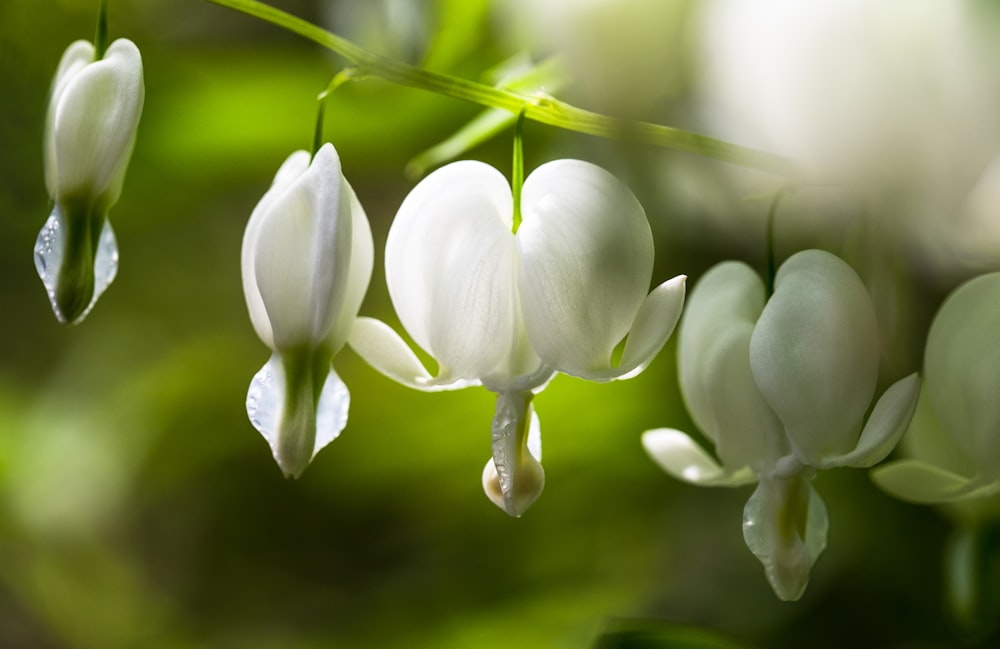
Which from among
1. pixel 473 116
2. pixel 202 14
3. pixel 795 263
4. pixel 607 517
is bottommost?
pixel 607 517

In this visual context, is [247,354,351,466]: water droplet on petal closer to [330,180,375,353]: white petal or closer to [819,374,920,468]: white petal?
[330,180,375,353]: white petal

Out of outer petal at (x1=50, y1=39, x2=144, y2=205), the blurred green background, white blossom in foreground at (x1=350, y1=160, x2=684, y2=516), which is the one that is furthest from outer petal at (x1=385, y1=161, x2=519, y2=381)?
the blurred green background

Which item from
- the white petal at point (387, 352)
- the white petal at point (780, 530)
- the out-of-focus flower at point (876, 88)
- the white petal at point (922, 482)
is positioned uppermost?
the out-of-focus flower at point (876, 88)

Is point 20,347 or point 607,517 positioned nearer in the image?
point 607,517

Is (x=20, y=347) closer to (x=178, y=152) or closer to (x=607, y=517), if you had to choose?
(x=178, y=152)

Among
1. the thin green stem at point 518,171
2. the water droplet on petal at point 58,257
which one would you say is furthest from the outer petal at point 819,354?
the water droplet on petal at point 58,257

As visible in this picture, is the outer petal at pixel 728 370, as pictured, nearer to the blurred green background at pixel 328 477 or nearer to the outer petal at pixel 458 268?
the outer petal at pixel 458 268

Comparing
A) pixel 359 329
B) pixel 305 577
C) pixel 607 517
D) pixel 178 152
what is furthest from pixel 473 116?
pixel 305 577

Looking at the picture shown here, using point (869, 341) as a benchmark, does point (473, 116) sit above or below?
above
